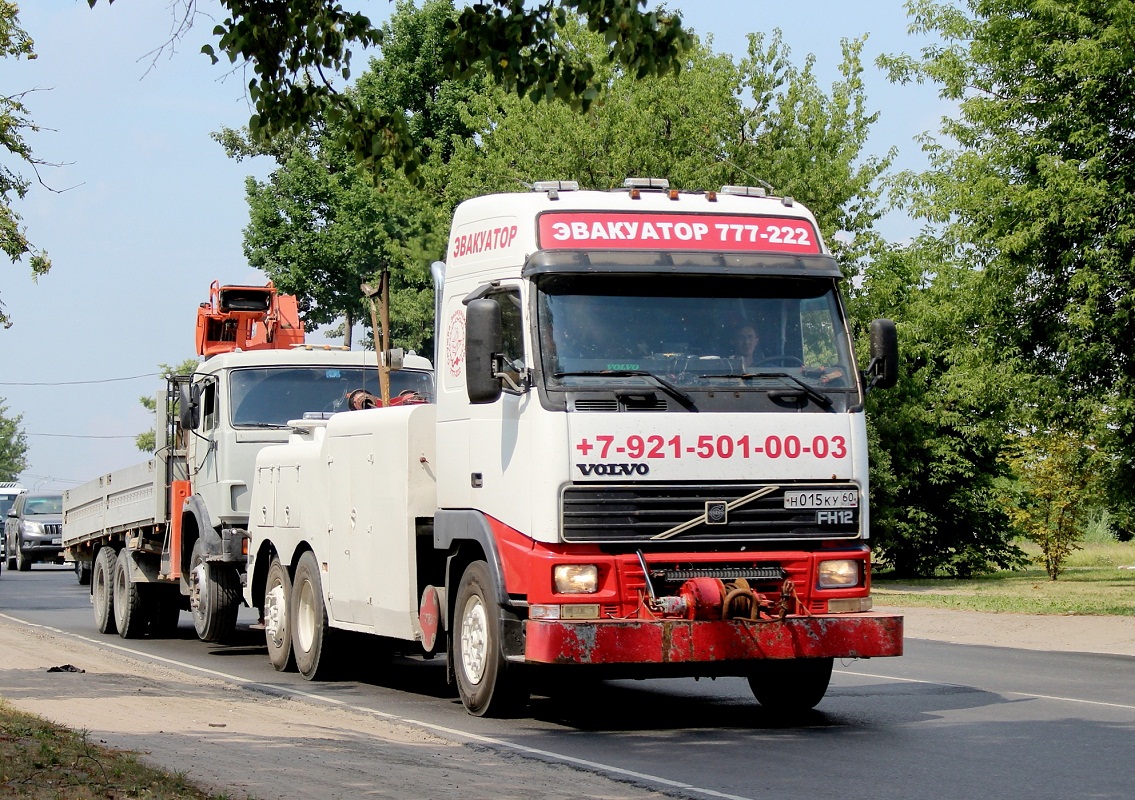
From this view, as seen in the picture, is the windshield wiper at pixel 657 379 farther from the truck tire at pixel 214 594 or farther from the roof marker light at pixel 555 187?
the truck tire at pixel 214 594

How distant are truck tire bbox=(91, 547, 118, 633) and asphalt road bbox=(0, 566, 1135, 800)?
394cm

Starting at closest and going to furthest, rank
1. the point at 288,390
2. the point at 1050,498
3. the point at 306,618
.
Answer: the point at 306,618
the point at 288,390
the point at 1050,498

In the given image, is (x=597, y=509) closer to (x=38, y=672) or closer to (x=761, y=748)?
(x=761, y=748)

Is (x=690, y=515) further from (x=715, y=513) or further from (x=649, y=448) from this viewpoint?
(x=649, y=448)

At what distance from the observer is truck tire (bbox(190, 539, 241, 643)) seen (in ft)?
56.3

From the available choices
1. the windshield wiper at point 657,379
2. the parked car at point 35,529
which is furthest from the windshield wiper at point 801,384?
the parked car at point 35,529

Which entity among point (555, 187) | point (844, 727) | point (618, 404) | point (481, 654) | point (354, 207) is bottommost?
point (844, 727)

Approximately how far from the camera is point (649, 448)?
10.4m

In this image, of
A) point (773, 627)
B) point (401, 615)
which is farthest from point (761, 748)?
point (401, 615)

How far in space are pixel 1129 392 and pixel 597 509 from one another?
15.4 meters

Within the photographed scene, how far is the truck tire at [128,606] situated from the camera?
20.0 m

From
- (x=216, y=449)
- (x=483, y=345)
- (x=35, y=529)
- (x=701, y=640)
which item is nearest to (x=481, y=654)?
(x=701, y=640)

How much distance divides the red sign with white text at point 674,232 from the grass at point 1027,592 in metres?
14.5

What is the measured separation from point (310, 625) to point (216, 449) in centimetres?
316
